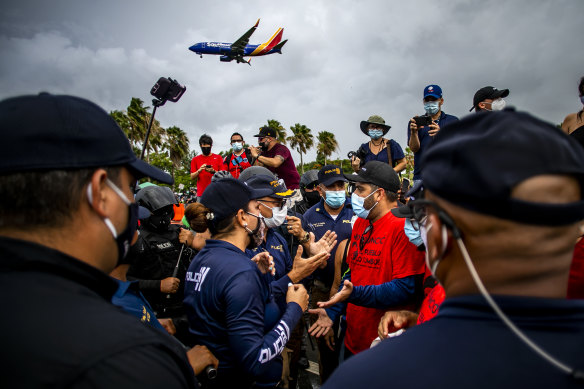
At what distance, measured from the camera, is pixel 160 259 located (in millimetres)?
3805

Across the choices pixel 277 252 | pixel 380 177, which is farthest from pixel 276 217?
pixel 380 177

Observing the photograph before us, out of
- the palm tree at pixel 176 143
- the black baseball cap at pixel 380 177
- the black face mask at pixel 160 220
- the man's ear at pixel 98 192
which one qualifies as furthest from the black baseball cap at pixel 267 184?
the palm tree at pixel 176 143

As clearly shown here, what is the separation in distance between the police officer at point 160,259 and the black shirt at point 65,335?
2.82 metres

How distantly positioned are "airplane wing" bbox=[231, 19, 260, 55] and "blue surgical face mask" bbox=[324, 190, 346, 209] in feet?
75.5

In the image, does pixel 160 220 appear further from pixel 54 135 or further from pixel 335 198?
pixel 54 135

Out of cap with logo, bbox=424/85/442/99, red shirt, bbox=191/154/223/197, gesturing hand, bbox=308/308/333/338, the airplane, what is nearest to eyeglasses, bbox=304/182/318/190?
red shirt, bbox=191/154/223/197

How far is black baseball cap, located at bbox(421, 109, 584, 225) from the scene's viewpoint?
76cm

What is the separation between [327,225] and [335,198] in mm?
451

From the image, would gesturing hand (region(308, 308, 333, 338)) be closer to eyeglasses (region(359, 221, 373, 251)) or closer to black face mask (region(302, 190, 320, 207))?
eyeglasses (region(359, 221, 373, 251))

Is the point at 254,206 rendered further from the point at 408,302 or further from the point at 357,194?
the point at 408,302

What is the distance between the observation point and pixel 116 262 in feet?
3.97

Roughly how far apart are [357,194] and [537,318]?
273 centimetres

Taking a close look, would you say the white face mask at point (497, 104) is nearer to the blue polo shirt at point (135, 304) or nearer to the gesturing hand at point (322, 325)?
the gesturing hand at point (322, 325)

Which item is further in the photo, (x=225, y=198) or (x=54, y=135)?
(x=225, y=198)
